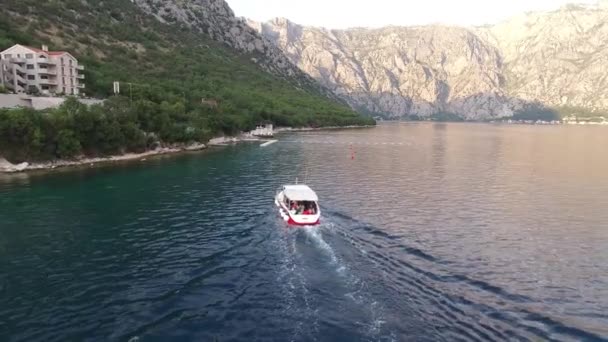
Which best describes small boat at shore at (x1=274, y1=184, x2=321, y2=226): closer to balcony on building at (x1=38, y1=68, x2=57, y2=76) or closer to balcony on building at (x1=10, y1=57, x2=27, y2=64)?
balcony on building at (x1=38, y1=68, x2=57, y2=76)

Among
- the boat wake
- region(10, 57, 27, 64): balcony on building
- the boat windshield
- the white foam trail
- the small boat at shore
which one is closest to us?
the boat wake

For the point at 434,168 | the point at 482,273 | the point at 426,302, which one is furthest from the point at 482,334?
the point at 434,168

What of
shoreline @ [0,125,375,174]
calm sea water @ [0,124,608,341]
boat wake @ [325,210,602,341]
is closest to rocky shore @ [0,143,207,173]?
shoreline @ [0,125,375,174]

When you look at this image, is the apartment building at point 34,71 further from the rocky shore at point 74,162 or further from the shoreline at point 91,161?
the shoreline at point 91,161

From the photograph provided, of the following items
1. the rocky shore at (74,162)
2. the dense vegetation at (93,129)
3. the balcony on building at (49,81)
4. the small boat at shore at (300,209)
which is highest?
the balcony on building at (49,81)

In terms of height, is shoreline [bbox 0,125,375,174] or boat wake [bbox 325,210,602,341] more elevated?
shoreline [bbox 0,125,375,174]

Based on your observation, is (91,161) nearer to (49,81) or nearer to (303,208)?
(49,81)

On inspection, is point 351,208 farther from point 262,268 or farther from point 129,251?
point 129,251

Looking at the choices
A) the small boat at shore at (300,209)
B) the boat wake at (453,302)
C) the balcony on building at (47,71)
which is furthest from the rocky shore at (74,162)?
the boat wake at (453,302)
